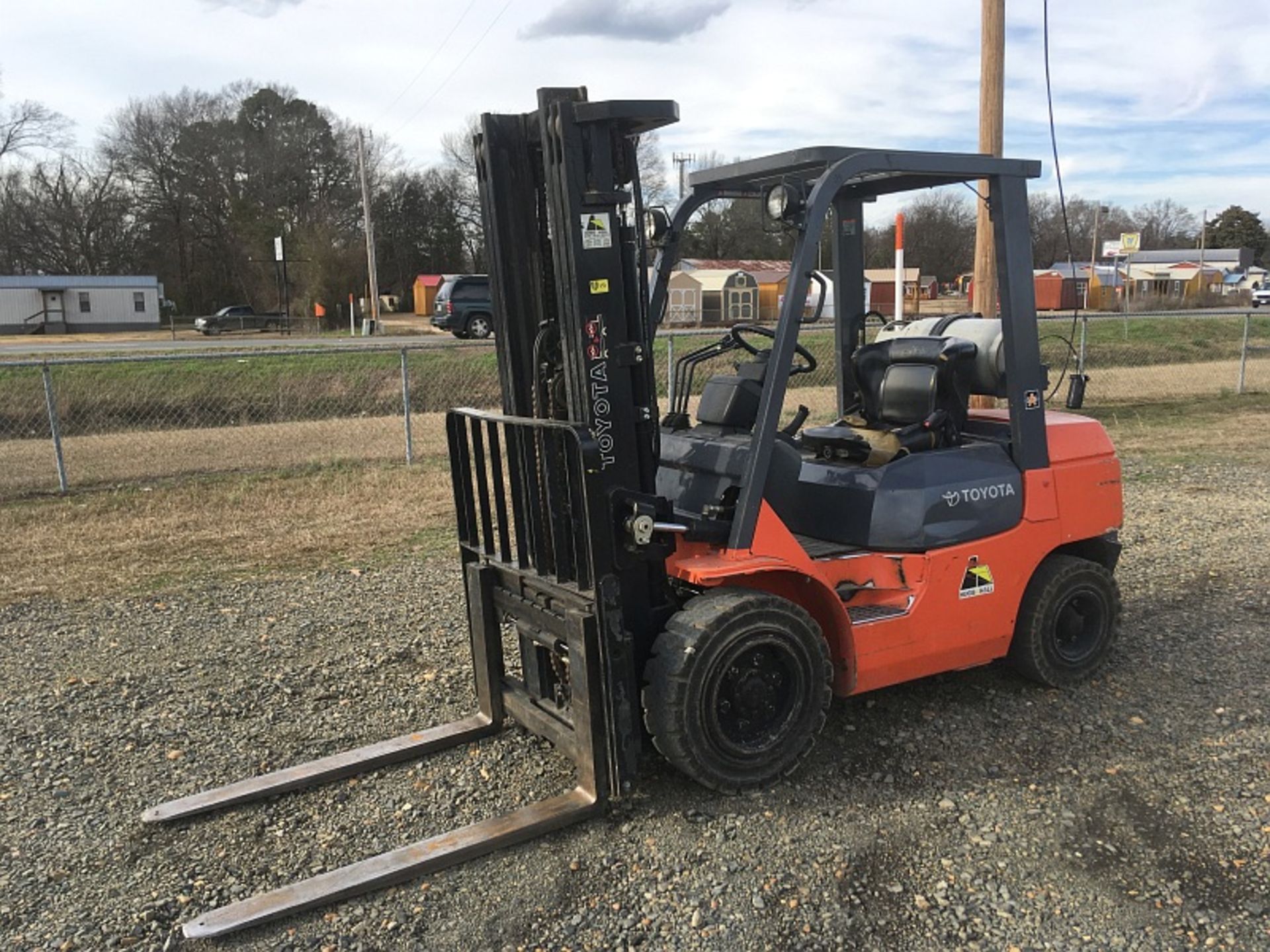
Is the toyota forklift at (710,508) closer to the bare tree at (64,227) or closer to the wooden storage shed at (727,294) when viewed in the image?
the wooden storage shed at (727,294)

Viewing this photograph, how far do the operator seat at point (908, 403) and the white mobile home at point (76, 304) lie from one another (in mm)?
53467

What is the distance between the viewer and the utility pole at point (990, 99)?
997 centimetres

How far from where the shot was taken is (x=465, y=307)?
30.7 m

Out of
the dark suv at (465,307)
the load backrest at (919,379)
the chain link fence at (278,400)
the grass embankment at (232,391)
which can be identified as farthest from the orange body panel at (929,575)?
the dark suv at (465,307)

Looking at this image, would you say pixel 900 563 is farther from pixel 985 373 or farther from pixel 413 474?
pixel 413 474

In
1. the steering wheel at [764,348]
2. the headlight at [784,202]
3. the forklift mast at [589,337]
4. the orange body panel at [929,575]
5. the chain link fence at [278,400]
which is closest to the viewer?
the forklift mast at [589,337]

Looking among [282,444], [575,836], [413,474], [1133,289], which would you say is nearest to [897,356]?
[575,836]

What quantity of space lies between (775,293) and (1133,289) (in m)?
37.3

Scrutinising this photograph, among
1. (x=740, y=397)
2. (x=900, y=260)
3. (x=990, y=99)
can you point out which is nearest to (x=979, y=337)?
(x=740, y=397)

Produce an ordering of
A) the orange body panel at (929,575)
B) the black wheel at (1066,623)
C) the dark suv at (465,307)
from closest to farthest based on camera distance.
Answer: the orange body panel at (929,575), the black wheel at (1066,623), the dark suv at (465,307)

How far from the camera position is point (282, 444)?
13.1 m

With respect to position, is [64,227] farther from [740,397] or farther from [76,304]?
[740,397]

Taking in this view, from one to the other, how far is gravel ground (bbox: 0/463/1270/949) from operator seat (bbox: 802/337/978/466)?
52.4 inches

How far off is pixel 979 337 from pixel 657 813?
2.91m
